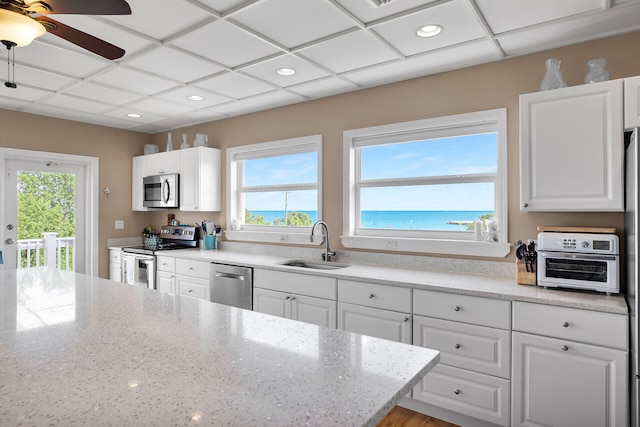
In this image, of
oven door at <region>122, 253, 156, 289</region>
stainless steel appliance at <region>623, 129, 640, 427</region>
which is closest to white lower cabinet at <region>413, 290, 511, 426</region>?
stainless steel appliance at <region>623, 129, 640, 427</region>

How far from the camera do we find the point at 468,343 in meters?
2.37

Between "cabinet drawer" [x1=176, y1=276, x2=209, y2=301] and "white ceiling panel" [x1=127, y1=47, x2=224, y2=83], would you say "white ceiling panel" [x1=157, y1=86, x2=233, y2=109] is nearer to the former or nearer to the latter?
"white ceiling panel" [x1=127, y1=47, x2=224, y2=83]

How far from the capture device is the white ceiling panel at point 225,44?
2385 millimetres

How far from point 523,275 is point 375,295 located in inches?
37.7

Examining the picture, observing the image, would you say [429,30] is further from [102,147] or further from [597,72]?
[102,147]

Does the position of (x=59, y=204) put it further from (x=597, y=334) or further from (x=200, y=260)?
(x=597, y=334)

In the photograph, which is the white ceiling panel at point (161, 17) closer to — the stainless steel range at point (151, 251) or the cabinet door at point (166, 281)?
the cabinet door at point (166, 281)

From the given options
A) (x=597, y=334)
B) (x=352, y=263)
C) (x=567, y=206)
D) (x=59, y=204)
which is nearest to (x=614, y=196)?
(x=567, y=206)

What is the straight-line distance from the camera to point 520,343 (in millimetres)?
2184

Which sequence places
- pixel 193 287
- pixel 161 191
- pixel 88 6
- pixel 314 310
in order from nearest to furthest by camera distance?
1. pixel 88 6
2. pixel 314 310
3. pixel 193 287
4. pixel 161 191

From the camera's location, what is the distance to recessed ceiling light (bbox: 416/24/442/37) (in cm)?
231

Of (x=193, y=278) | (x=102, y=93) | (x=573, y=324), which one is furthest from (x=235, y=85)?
(x=573, y=324)

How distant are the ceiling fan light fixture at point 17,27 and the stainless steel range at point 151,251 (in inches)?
124

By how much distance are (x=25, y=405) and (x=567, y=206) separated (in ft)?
8.43
